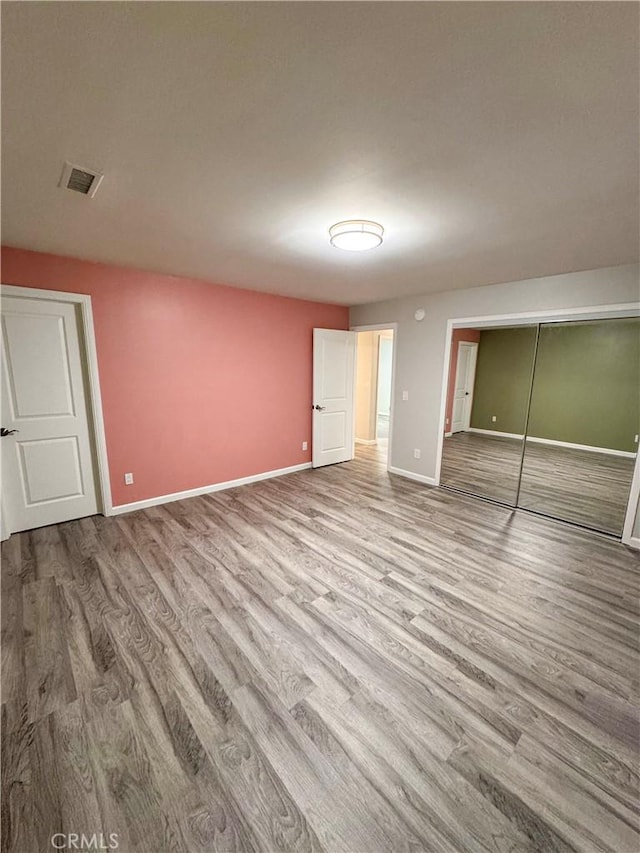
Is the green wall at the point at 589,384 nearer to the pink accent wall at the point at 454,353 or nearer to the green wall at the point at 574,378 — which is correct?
the green wall at the point at 574,378

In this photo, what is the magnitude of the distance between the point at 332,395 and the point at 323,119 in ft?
12.9

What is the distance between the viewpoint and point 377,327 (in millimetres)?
4855

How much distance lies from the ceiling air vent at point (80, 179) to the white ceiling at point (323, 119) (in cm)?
4

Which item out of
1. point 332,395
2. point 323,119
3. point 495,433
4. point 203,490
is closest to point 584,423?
point 495,433

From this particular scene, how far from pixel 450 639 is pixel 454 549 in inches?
40.9

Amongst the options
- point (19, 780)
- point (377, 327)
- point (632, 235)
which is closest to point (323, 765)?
point (19, 780)

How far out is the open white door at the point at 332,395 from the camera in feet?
15.9

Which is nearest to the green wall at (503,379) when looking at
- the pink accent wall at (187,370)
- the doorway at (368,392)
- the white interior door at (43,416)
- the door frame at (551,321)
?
the door frame at (551,321)

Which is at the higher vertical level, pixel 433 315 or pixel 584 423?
pixel 433 315

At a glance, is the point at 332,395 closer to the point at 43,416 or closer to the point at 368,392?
the point at 368,392

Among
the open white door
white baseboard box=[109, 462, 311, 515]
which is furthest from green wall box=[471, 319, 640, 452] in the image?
white baseboard box=[109, 462, 311, 515]

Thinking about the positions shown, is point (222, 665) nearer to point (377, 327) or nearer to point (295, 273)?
point (295, 273)

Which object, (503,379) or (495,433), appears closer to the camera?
(503,379)

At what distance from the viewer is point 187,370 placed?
12.1ft
